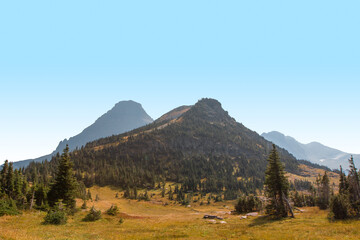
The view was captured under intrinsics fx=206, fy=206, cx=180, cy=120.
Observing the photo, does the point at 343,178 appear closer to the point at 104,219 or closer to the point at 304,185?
the point at 104,219

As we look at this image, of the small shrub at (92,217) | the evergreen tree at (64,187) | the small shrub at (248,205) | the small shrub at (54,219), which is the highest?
the evergreen tree at (64,187)

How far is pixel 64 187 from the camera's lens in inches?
2052

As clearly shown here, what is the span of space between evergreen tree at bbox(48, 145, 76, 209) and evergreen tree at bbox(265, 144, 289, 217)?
4968 centimetres

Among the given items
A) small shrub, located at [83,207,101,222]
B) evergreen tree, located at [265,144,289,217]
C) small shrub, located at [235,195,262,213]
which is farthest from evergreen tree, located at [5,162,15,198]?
evergreen tree, located at [265,144,289,217]

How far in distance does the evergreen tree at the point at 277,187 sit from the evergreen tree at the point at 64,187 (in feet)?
163

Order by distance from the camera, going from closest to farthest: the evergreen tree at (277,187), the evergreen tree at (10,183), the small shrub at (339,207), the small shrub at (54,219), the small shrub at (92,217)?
1. the small shrub at (54,219)
2. the small shrub at (339,207)
3. the small shrub at (92,217)
4. the evergreen tree at (277,187)
5. the evergreen tree at (10,183)

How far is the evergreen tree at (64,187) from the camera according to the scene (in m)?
51.4

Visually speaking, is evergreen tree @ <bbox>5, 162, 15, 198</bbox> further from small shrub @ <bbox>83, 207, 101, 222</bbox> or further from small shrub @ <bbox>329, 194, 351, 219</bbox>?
small shrub @ <bbox>329, 194, 351, 219</bbox>

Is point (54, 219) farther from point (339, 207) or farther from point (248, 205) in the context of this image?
point (339, 207)

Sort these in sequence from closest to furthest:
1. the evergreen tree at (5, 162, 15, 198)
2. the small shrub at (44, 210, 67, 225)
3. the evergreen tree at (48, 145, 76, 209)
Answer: the small shrub at (44, 210, 67, 225), the evergreen tree at (48, 145, 76, 209), the evergreen tree at (5, 162, 15, 198)

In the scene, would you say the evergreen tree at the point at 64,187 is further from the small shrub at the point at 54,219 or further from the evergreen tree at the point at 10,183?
the evergreen tree at the point at 10,183

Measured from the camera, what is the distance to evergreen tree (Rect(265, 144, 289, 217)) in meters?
50.0

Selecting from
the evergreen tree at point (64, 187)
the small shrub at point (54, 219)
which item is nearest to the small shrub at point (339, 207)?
the small shrub at point (54, 219)

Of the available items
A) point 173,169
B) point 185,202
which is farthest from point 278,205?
point 173,169
